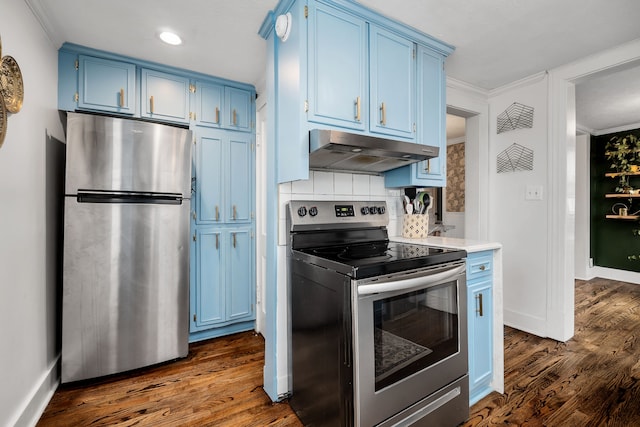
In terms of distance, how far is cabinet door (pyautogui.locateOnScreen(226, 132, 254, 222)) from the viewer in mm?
2727

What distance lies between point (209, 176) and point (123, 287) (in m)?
1.09

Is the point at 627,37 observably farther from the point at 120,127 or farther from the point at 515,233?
the point at 120,127

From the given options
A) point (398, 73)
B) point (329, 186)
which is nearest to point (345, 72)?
point (398, 73)

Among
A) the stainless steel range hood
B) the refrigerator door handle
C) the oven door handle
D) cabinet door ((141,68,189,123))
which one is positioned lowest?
the oven door handle

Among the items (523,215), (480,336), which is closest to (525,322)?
(523,215)

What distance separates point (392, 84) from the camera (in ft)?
6.26

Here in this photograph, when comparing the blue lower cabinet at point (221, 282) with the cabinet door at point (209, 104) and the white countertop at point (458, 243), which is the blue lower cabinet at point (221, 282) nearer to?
the cabinet door at point (209, 104)

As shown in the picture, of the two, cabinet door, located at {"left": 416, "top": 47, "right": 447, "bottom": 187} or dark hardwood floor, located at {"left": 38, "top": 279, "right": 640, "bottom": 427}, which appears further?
cabinet door, located at {"left": 416, "top": 47, "right": 447, "bottom": 187}

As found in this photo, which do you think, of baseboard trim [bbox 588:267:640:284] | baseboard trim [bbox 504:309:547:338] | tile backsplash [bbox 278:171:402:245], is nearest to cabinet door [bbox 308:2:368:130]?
tile backsplash [bbox 278:171:402:245]

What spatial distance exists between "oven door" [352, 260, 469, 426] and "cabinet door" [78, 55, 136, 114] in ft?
7.52

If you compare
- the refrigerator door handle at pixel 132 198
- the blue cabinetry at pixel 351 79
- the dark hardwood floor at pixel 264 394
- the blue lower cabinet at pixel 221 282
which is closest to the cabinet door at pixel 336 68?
the blue cabinetry at pixel 351 79

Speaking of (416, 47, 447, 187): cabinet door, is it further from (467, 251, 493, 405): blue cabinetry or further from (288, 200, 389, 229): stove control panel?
(467, 251, 493, 405): blue cabinetry

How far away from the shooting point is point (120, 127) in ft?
6.56

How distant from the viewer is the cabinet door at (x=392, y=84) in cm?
182
